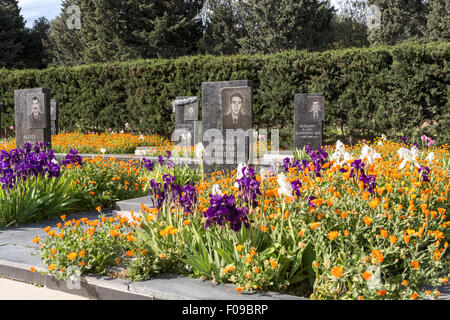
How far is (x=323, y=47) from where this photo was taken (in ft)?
92.4

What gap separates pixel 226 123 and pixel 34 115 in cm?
574

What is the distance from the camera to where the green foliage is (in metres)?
5.64

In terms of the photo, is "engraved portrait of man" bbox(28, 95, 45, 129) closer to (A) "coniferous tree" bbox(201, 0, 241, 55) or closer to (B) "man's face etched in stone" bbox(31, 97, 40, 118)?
(B) "man's face etched in stone" bbox(31, 97, 40, 118)

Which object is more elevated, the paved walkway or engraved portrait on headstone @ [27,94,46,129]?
engraved portrait on headstone @ [27,94,46,129]

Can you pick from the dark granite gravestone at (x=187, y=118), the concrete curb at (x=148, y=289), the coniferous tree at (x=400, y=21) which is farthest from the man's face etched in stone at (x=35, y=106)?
the coniferous tree at (x=400, y=21)

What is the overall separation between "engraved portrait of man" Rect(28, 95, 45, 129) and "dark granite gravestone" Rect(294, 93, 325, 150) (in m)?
6.21

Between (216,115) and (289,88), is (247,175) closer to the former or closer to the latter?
(216,115)

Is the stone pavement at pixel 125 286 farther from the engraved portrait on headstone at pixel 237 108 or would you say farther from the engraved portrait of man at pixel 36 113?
the engraved portrait of man at pixel 36 113

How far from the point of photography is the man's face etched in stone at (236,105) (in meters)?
7.54

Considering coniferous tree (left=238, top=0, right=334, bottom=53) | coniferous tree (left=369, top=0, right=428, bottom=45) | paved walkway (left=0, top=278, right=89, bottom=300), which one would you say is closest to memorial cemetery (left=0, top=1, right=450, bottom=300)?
paved walkway (left=0, top=278, right=89, bottom=300)

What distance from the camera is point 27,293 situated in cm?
368

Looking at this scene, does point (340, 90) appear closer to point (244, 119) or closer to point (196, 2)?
point (244, 119)

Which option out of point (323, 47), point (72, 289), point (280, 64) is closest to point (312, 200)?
point (72, 289)

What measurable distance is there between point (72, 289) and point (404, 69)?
34.6 feet
